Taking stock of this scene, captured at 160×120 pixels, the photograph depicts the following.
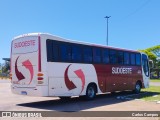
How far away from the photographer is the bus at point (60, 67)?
14.3m

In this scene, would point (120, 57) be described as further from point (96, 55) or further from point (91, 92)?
point (91, 92)

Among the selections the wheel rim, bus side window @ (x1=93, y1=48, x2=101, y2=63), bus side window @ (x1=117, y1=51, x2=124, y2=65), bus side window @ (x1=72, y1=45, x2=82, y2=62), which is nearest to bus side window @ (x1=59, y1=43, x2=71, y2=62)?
bus side window @ (x1=72, y1=45, x2=82, y2=62)

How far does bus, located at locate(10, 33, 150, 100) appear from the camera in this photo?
14.3m

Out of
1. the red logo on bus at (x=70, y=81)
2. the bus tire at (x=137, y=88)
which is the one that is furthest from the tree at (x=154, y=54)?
the red logo on bus at (x=70, y=81)

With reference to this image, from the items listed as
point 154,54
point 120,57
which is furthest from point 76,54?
point 154,54

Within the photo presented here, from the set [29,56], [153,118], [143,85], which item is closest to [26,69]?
[29,56]

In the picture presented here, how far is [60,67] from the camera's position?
604 inches

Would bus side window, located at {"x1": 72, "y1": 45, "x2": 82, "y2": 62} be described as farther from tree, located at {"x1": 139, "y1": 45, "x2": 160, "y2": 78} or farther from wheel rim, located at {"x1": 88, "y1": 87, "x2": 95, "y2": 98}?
tree, located at {"x1": 139, "y1": 45, "x2": 160, "y2": 78}

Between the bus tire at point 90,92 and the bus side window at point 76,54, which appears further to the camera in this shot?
the bus tire at point 90,92

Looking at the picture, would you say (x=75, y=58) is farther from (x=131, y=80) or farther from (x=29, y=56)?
(x=131, y=80)

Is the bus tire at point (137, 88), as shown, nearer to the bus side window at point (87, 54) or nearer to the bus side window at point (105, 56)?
the bus side window at point (105, 56)

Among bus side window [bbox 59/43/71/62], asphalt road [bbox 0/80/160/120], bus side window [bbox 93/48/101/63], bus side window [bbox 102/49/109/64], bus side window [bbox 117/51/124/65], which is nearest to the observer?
asphalt road [bbox 0/80/160/120]

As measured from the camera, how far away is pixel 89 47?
1789cm

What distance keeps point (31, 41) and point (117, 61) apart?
777 centimetres
